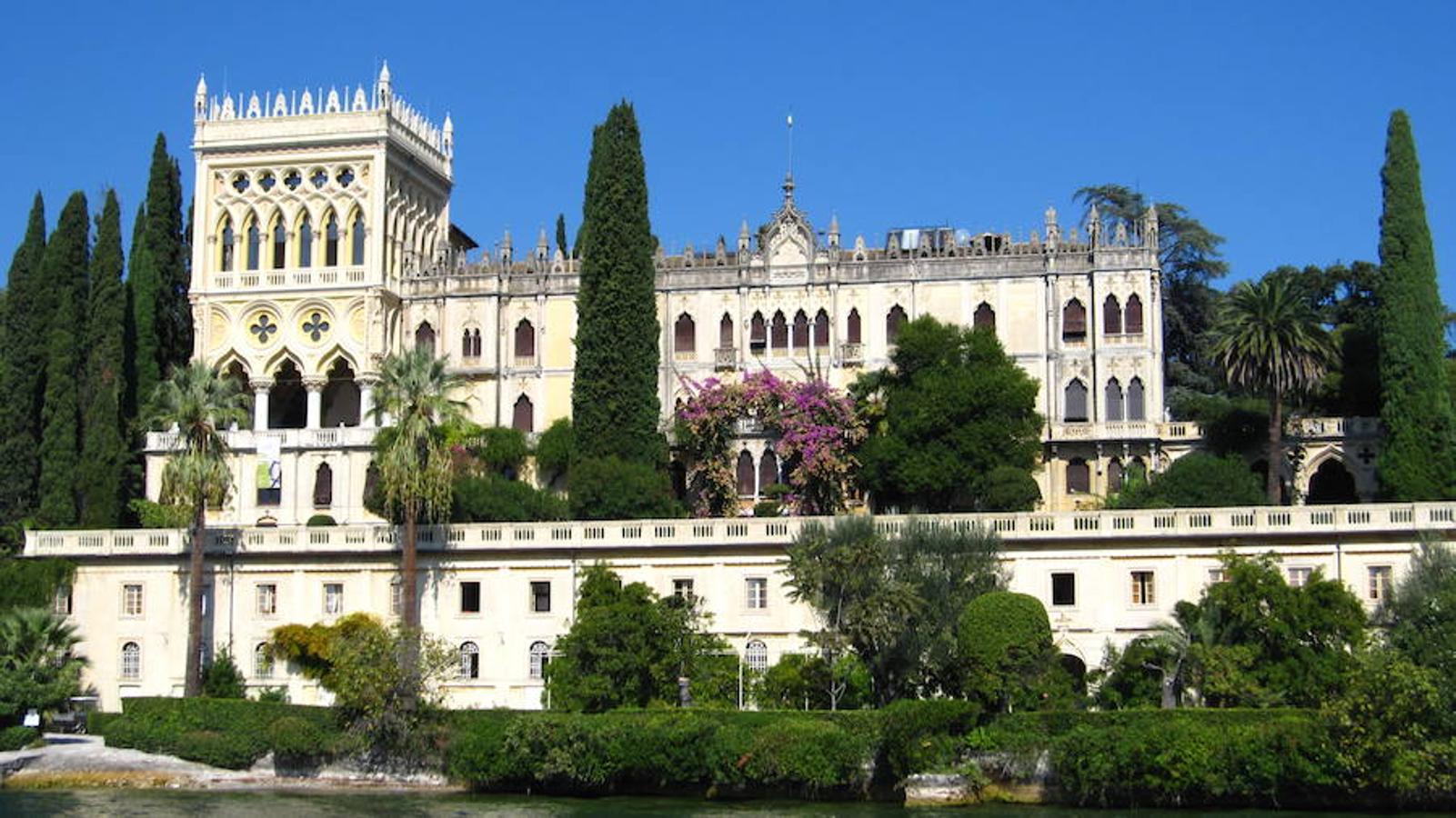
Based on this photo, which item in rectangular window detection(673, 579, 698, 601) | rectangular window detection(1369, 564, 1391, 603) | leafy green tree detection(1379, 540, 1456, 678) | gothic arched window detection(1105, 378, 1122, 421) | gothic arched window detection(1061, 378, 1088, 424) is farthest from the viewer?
gothic arched window detection(1061, 378, 1088, 424)

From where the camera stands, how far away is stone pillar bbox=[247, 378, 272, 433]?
75.2 metres

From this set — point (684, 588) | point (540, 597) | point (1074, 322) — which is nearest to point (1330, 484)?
point (1074, 322)

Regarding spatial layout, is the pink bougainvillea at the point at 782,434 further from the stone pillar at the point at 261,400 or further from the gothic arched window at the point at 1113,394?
the stone pillar at the point at 261,400

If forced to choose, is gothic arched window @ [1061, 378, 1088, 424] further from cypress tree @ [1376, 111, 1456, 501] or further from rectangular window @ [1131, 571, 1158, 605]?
rectangular window @ [1131, 571, 1158, 605]

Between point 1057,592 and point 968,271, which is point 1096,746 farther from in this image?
point 968,271

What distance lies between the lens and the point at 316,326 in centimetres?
7662

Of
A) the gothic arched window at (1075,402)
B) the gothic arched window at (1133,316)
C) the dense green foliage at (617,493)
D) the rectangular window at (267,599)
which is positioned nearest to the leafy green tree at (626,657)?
the dense green foliage at (617,493)

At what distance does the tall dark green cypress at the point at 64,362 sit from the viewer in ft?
220

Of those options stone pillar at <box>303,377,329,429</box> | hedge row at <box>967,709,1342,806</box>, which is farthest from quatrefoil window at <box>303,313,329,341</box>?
hedge row at <box>967,709,1342,806</box>

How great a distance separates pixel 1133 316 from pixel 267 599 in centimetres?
3184

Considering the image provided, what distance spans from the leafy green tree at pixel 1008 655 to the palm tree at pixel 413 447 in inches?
626

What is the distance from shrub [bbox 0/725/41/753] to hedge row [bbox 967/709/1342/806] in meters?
25.6

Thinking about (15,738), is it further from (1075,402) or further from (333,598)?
(1075,402)

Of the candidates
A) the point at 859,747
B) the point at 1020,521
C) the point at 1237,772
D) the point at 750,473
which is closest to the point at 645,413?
the point at 750,473
